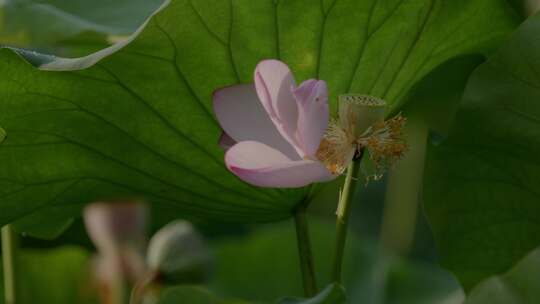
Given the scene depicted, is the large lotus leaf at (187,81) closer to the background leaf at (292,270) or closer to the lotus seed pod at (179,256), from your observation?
the lotus seed pod at (179,256)

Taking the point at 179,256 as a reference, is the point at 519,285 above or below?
above

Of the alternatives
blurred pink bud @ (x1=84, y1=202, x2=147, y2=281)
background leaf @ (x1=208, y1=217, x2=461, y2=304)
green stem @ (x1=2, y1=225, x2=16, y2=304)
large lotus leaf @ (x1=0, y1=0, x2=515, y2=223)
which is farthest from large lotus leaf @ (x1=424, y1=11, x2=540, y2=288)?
background leaf @ (x1=208, y1=217, x2=461, y2=304)

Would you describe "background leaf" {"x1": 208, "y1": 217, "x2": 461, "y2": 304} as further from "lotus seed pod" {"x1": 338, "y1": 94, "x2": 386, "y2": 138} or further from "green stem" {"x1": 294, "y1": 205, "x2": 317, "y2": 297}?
"lotus seed pod" {"x1": 338, "y1": 94, "x2": 386, "y2": 138}

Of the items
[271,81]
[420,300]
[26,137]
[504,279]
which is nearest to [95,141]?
[26,137]

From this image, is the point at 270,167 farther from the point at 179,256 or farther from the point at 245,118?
the point at 179,256

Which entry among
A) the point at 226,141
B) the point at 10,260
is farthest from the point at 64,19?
the point at 226,141

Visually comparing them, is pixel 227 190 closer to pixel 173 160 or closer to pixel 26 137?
pixel 173 160

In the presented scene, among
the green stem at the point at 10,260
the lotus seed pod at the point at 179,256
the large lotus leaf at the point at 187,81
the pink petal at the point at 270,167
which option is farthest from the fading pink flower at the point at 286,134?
the lotus seed pod at the point at 179,256
